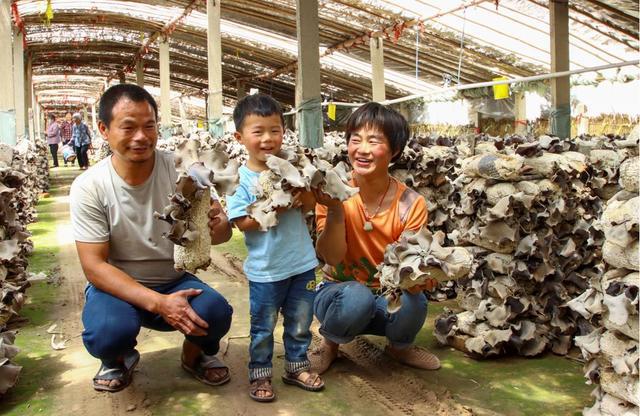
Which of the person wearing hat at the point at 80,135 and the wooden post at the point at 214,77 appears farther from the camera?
the person wearing hat at the point at 80,135

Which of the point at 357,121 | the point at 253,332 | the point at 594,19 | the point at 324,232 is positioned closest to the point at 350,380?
the point at 253,332

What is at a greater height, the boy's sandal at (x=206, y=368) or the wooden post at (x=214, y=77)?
the wooden post at (x=214, y=77)

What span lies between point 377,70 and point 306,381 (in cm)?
920

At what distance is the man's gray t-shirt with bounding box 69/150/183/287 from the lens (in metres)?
Answer: 2.56

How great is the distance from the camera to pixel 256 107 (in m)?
2.62

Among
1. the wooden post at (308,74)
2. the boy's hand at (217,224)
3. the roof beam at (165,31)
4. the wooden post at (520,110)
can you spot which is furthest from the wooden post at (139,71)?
the boy's hand at (217,224)

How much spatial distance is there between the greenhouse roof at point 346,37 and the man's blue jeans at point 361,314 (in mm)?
5013

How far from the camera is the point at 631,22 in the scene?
7.62 meters

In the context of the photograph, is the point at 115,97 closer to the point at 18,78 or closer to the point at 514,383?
the point at 514,383

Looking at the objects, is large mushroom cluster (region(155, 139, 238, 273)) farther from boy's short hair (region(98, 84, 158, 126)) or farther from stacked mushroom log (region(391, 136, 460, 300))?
stacked mushroom log (region(391, 136, 460, 300))

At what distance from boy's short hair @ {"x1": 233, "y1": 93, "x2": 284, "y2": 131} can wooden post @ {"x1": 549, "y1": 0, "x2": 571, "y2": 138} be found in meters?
5.73

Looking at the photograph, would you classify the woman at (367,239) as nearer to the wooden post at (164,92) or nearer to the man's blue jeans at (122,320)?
the man's blue jeans at (122,320)

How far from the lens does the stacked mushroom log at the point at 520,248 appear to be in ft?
10.2

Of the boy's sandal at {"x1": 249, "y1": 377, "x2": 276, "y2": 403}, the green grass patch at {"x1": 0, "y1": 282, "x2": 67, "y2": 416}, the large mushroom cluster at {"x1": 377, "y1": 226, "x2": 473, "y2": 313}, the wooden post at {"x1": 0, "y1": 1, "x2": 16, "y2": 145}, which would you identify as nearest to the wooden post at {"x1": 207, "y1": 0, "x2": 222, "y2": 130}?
the wooden post at {"x1": 0, "y1": 1, "x2": 16, "y2": 145}
